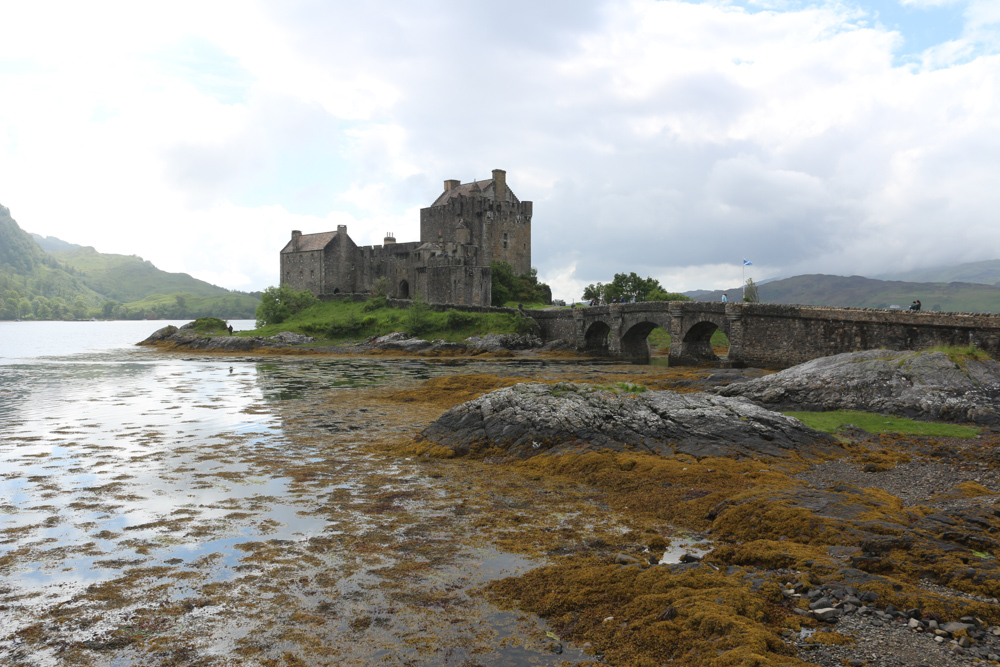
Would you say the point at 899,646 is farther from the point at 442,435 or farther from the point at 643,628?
the point at 442,435

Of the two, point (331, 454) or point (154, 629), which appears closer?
point (154, 629)

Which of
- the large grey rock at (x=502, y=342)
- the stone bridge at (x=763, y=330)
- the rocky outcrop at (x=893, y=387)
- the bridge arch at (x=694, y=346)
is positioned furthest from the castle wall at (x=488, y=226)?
the rocky outcrop at (x=893, y=387)

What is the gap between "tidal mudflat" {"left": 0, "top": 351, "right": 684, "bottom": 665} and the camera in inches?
268

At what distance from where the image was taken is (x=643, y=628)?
661cm

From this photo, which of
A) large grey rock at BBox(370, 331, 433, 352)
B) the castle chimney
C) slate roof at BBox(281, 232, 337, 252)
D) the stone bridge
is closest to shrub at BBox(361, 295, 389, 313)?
large grey rock at BBox(370, 331, 433, 352)

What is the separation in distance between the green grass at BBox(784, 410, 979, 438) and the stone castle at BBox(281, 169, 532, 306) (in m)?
52.0

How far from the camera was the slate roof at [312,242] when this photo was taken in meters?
80.6

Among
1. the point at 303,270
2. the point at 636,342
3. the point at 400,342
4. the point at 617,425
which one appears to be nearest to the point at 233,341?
the point at 303,270

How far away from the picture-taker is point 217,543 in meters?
9.82

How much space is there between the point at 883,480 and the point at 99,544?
14.7 m

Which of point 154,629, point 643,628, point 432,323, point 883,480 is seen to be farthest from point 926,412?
point 432,323

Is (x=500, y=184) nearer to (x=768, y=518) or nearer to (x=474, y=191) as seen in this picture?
(x=474, y=191)

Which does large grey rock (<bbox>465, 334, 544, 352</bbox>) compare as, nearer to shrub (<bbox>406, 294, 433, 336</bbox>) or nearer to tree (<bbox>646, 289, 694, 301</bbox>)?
shrub (<bbox>406, 294, 433, 336</bbox>)

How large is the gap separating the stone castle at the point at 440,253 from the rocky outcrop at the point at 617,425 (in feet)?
168
